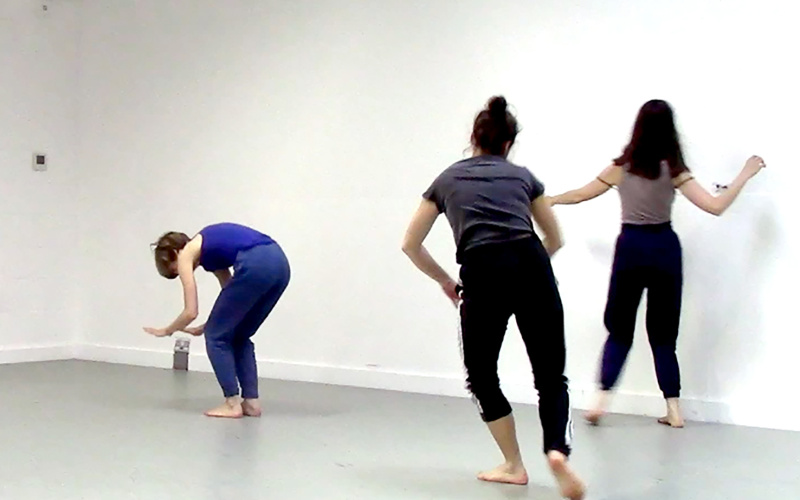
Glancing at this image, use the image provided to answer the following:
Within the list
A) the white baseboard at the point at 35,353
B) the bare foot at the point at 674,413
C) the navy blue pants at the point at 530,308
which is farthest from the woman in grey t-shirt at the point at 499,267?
the white baseboard at the point at 35,353

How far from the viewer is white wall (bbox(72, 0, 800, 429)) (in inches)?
162

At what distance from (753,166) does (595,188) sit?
655 millimetres

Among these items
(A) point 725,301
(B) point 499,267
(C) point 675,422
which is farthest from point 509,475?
(A) point 725,301

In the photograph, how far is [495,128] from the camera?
8.81ft

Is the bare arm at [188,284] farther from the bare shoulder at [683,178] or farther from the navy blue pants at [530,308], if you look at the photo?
the bare shoulder at [683,178]

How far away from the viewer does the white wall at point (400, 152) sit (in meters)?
4.12

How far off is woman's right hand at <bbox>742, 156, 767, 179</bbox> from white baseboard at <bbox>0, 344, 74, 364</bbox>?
432 centimetres

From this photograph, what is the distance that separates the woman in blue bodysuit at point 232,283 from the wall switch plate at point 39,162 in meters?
2.39

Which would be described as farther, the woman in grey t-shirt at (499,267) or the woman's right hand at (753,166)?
the woman's right hand at (753,166)

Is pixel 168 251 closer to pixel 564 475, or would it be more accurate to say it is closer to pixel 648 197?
pixel 648 197

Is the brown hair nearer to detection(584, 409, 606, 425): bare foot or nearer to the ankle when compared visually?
detection(584, 409, 606, 425): bare foot

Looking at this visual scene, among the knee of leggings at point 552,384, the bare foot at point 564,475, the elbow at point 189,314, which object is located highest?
the knee of leggings at point 552,384

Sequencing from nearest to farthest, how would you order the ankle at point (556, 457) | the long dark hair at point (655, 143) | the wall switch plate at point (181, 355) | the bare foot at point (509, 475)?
the ankle at point (556, 457)
the bare foot at point (509, 475)
the long dark hair at point (655, 143)
the wall switch plate at point (181, 355)

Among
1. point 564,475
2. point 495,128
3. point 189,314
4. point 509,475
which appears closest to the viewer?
point 564,475
